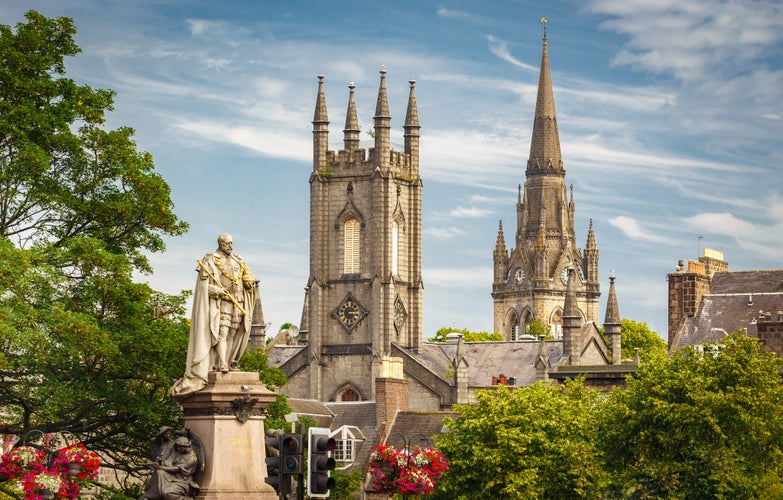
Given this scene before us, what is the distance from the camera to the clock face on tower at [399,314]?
124000 mm

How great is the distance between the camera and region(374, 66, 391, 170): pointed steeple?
123 metres

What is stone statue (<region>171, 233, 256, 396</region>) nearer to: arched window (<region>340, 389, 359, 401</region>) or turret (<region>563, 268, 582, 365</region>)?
arched window (<region>340, 389, 359, 401</region>)

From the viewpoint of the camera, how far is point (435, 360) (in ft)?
417

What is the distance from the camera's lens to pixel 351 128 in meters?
126

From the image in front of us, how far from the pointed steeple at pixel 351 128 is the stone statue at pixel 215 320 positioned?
96.2m

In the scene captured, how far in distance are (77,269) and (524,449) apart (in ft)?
80.4

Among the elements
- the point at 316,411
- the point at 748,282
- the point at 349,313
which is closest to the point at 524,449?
the point at 748,282

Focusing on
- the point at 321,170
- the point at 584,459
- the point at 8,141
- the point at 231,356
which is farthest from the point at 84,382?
the point at 321,170

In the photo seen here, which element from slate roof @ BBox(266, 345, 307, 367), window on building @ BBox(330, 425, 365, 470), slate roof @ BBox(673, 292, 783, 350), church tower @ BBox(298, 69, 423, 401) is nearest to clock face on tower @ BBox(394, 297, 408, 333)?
church tower @ BBox(298, 69, 423, 401)

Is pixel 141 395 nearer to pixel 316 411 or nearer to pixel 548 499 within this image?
pixel 548 499

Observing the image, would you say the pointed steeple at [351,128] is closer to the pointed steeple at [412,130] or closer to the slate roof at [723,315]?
the pointed steeple at [412,130]

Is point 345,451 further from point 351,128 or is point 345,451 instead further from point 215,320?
point 215,320

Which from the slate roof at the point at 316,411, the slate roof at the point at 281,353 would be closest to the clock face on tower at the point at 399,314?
the slate roof at the point at 281,353

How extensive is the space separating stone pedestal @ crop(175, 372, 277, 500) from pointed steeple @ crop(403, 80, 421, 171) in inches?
3877
